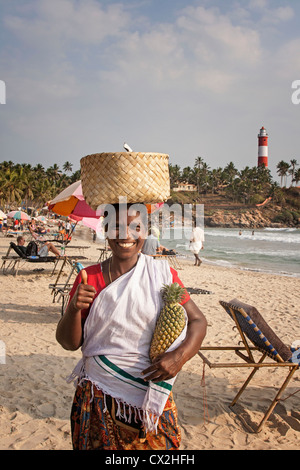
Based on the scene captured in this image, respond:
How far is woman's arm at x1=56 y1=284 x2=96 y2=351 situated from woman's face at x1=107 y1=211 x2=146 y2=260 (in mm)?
300

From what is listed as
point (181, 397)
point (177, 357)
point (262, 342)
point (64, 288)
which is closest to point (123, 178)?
point (177, 357)

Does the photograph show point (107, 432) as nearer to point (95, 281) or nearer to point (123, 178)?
point (95, 281)

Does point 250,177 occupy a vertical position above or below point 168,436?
above

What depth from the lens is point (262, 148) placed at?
11650 centimetres

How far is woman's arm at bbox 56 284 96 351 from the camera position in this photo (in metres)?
1.94

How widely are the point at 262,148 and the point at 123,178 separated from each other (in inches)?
4785

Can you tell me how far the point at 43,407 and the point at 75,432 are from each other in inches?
89.2

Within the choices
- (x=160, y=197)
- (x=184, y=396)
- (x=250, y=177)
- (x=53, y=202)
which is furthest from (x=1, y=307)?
(x=250, y=177)

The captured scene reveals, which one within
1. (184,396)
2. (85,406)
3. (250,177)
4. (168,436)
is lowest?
(184,396)

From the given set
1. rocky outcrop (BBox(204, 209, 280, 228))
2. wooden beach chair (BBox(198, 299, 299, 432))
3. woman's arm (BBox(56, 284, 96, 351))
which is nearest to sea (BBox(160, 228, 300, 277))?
wooden beach chair (BBox(198, 299, 299, 432))

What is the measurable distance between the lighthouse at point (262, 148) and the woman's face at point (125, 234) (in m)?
117

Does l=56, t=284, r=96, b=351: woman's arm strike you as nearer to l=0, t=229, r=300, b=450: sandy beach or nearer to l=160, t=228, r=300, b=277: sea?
l=0, t=229, r=300, b=450: sandy beach

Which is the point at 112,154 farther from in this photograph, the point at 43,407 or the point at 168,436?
the point at 43,407

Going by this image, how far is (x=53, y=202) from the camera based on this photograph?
873 centimetres
